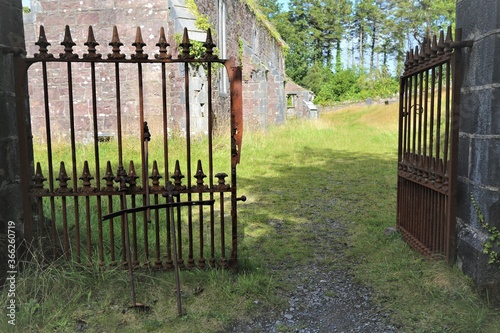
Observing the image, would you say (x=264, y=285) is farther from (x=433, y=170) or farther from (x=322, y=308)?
(x=433, y=170)

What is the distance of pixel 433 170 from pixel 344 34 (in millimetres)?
56513

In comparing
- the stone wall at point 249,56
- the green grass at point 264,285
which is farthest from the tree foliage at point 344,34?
the green grass at point 264,285

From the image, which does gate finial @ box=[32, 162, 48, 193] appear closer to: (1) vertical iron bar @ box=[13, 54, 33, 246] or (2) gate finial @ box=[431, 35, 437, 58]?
(1) vertical iron bar @ box=[13, 54, 33, 246]

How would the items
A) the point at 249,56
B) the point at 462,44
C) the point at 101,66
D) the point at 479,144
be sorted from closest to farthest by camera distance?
the point at 479,144 < the point at 462,44 < the point at 101,66 < the point at 249,56

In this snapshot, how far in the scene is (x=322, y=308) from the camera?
3502 millimetres

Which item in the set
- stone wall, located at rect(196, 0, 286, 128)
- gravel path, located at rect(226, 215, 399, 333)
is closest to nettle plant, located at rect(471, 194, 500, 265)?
gravel path, located at rect(226, 215, 399, 333)

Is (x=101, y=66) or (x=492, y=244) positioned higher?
(x=101, y=66)

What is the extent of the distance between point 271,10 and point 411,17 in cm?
1659

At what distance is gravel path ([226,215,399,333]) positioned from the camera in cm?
318

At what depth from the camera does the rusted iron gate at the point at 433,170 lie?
3.60 metres

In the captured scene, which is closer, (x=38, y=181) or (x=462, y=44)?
(x=462, y=44)

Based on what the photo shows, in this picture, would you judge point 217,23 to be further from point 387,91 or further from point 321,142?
point 387,91

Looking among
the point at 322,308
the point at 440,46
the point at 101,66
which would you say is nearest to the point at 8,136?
the point at 322,308

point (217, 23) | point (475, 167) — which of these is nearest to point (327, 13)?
point (217, 23)
